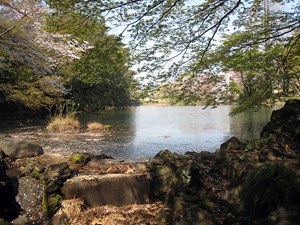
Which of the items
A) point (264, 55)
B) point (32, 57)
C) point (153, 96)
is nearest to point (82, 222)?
point (153, 96)

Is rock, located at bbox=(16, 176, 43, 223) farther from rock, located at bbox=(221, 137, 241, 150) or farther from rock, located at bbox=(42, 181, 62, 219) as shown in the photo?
rock, located at bbox=(221, 137, 241, 150)

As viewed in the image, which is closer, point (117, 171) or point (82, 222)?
point (82, 222)

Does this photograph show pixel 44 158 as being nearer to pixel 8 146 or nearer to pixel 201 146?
pixel 8 146

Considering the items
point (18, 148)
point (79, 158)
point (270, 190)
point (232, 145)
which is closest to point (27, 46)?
point (18, 148)

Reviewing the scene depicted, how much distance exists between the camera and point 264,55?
20.6 feet

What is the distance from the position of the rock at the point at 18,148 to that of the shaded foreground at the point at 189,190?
514 millimetres

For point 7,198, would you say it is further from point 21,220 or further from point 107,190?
point 107,190

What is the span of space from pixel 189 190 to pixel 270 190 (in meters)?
1.47

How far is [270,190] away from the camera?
289 centimetres

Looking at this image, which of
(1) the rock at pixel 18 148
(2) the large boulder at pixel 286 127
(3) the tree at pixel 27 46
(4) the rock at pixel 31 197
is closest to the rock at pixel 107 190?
(4) the rock at pixel 31 197

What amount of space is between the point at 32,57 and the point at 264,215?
10731 millimetres

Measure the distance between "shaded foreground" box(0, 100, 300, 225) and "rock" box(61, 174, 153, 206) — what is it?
6 cm

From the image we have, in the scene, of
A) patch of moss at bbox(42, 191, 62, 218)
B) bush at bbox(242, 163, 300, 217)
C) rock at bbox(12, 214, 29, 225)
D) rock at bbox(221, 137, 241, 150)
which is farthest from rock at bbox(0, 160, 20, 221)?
rock at bbox(221, 137, 241, 150)

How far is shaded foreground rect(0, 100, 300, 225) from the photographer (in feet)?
9.68
